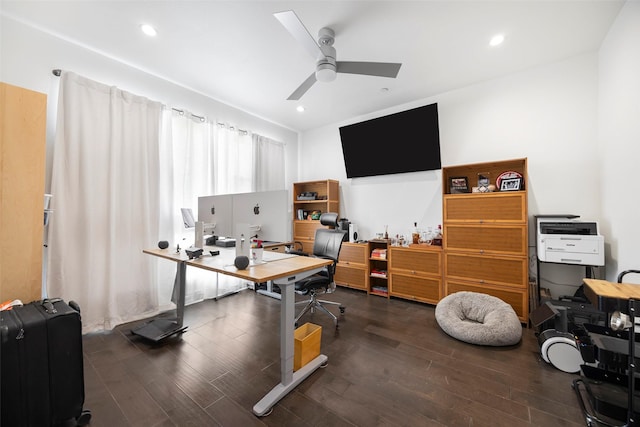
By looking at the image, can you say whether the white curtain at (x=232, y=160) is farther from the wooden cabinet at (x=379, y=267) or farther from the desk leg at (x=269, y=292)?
the wooden cabinet at (x=379, y=267)

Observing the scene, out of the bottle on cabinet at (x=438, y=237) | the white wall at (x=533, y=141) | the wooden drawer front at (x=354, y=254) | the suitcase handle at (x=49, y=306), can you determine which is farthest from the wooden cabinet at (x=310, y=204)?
the suitcase handle at (x=49, y=306)

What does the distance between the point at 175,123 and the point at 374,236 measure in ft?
11.6

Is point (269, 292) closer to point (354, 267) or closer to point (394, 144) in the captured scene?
point (354, 267)

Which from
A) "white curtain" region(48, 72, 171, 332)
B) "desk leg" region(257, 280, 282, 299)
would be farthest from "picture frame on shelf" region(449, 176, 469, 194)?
"white curtain" region(48, 72, 171, 332)

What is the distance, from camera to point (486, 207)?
293cm

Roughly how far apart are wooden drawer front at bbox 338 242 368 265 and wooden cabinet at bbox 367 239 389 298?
0.37ft

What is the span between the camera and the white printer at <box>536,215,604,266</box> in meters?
2.34

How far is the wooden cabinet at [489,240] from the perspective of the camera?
2740 mm

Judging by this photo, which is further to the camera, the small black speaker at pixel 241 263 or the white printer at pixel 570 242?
the white printer at pixel 570 242

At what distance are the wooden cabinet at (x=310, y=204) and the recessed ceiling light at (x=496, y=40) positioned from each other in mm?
2813

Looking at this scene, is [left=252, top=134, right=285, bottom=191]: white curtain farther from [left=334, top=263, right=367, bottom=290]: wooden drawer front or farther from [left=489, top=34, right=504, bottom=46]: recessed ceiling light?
[left=489, top=34, right=504, bottom=46]: recessed ceiling light

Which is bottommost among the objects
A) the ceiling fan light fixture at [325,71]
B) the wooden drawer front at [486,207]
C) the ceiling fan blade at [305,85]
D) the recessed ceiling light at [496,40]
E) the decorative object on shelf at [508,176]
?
the wooden drawer front at [486,207]

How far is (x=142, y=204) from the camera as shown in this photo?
2.92 meters

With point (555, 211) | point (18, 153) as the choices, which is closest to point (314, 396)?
point (18, 153)
